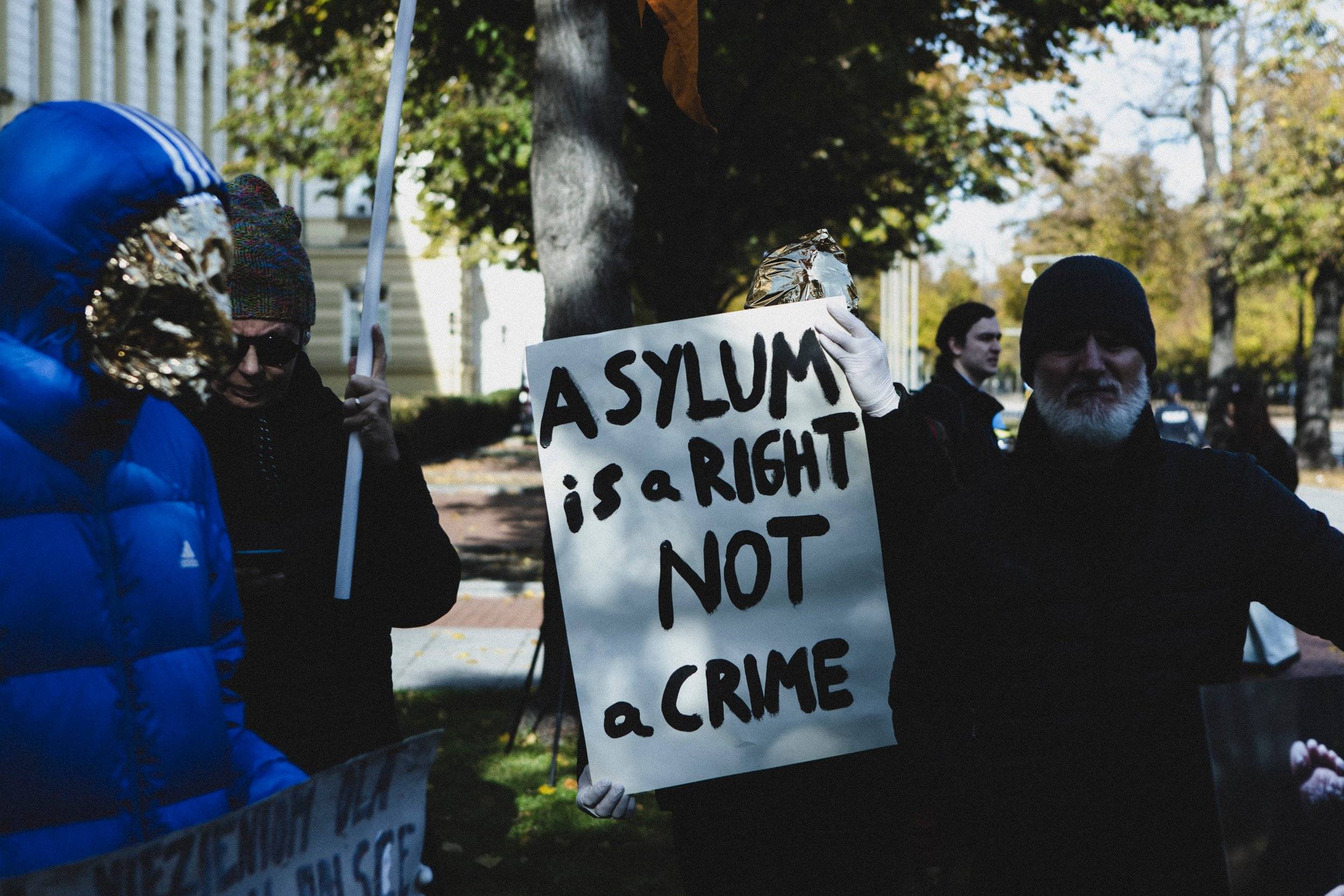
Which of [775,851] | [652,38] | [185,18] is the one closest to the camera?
[775,851]

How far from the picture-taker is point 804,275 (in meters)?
2.70

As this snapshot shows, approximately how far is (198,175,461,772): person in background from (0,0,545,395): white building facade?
52.4 ft

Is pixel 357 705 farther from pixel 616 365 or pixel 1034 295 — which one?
pixel 1034 295

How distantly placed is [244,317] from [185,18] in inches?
1138

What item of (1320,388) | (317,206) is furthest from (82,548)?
(317,206)

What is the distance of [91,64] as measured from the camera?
23406 millimetres

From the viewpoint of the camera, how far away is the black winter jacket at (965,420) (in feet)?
16.3

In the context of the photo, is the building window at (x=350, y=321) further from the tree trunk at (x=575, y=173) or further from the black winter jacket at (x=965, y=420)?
the black winter jacket at (x=965, y=420)

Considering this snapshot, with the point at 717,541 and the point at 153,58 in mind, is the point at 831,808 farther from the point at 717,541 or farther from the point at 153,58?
the point at 153,58

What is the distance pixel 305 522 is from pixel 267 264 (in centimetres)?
50

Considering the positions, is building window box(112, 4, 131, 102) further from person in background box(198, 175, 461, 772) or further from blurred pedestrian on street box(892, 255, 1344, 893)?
blurred pedestrian on street box(892, 255, 1344, 893)

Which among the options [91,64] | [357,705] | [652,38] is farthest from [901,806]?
[91,64]

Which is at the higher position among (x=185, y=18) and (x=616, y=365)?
(x=185, y=18)

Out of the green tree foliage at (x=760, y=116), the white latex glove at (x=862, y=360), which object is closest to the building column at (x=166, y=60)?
the green tree foliage at (x=760, y=116)
